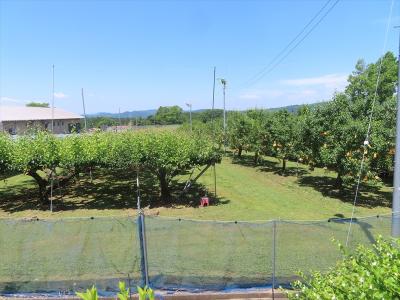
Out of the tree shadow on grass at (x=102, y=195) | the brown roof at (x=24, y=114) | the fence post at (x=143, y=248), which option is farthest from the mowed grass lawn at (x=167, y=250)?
the brown roof at (x=24, y=114)

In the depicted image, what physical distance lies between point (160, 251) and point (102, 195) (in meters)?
12.7

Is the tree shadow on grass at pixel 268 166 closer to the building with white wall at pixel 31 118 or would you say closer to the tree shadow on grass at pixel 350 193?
the tree shadow on grass at pixel 350 193

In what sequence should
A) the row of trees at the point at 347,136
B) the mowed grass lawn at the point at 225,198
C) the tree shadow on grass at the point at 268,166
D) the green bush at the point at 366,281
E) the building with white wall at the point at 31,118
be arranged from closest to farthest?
the green bush at the point at 366,281, the mowed grass lawn at the point at 225,198, the row of trees at the point at 347,136, the tree shadow on grass at the point at 268,166, the building with white wall at the point at 31,118

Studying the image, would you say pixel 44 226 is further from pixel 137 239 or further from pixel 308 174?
pixel 308 174

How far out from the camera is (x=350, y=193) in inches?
778

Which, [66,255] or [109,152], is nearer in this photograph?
[66,255]

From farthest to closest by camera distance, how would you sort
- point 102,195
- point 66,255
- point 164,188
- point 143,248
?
point 102,195
point 164,188
point 66,255
point 143,248

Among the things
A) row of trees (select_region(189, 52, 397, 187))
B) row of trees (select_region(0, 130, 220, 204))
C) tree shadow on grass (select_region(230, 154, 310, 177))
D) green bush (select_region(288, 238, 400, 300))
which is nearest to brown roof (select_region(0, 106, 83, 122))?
tree shadow on grass (select_region(230, 154, 310, 177))

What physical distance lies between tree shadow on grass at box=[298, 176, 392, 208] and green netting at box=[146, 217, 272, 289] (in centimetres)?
1204

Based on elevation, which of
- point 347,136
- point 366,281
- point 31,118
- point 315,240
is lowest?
point 315,240

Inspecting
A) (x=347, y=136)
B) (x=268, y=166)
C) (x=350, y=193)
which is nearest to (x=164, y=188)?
(x=347, y=136)

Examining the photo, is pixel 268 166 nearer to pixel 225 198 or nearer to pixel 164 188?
pixel 225 198

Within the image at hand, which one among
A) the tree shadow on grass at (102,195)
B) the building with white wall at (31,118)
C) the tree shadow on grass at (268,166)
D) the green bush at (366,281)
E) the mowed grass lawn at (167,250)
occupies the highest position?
the building with white wall at (31,118)

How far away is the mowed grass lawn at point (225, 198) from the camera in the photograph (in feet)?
51.6
